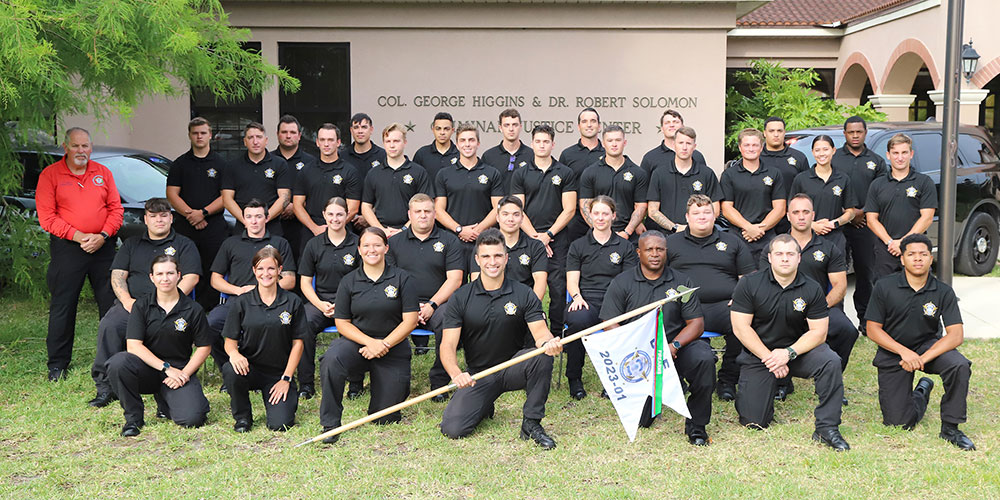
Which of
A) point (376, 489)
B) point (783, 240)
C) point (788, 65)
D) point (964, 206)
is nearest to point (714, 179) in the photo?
point (783, 240)

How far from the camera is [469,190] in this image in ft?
24.7

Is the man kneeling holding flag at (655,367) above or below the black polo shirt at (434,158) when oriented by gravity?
below

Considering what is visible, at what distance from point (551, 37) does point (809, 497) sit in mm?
9898

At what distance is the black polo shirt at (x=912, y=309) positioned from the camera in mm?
5875

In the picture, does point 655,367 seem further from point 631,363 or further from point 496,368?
point 496,368

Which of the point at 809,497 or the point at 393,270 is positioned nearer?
the point at 809,497

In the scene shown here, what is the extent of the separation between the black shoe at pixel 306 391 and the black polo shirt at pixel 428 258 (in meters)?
1.03

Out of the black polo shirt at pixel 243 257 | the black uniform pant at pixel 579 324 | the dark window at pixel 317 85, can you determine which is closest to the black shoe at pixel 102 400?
the black polo shirt at pixel 243 257

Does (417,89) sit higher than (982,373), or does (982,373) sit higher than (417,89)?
(417,89)

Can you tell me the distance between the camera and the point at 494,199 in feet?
24.7

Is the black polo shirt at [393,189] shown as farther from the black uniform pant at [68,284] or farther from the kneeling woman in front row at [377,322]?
the black uniform pant at [68,284]

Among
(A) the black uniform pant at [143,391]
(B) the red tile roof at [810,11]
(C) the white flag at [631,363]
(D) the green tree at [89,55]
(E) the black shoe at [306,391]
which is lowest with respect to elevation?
(E) the black shoe at [306,391]

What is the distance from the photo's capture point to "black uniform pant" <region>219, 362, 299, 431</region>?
19.5 feet

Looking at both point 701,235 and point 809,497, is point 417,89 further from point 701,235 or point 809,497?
point 809,497
